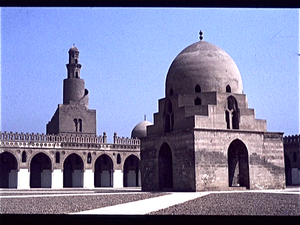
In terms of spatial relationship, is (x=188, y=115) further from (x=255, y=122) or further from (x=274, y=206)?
(x=274, y=206)

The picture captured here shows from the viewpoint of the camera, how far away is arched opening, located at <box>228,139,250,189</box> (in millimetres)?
22828

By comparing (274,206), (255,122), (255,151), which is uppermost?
(255,122)

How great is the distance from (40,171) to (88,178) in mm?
4094

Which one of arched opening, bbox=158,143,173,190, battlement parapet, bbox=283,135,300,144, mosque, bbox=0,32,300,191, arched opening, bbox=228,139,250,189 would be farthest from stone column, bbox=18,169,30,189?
battlement parapet, bbox=283,135,300,144

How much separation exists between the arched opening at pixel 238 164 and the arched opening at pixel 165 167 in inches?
131

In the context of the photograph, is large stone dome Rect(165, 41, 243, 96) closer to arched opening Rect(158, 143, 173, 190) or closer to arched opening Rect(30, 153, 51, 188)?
arched opening Rect(158, 143, 173, 190)

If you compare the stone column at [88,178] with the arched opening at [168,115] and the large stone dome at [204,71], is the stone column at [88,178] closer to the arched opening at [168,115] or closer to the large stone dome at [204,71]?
the arched opening at [168,115]

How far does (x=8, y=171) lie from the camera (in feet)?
123

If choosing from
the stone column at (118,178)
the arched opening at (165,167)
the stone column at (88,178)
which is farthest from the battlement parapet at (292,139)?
the stone column at (88,178)

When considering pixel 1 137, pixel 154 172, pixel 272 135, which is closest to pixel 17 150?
pixel 1 137

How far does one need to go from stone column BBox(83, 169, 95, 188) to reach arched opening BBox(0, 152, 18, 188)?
555 centimetres

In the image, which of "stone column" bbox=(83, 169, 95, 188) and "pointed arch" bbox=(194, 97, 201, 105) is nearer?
"pointed arch" bbox=(194, 97, 201, 105)
